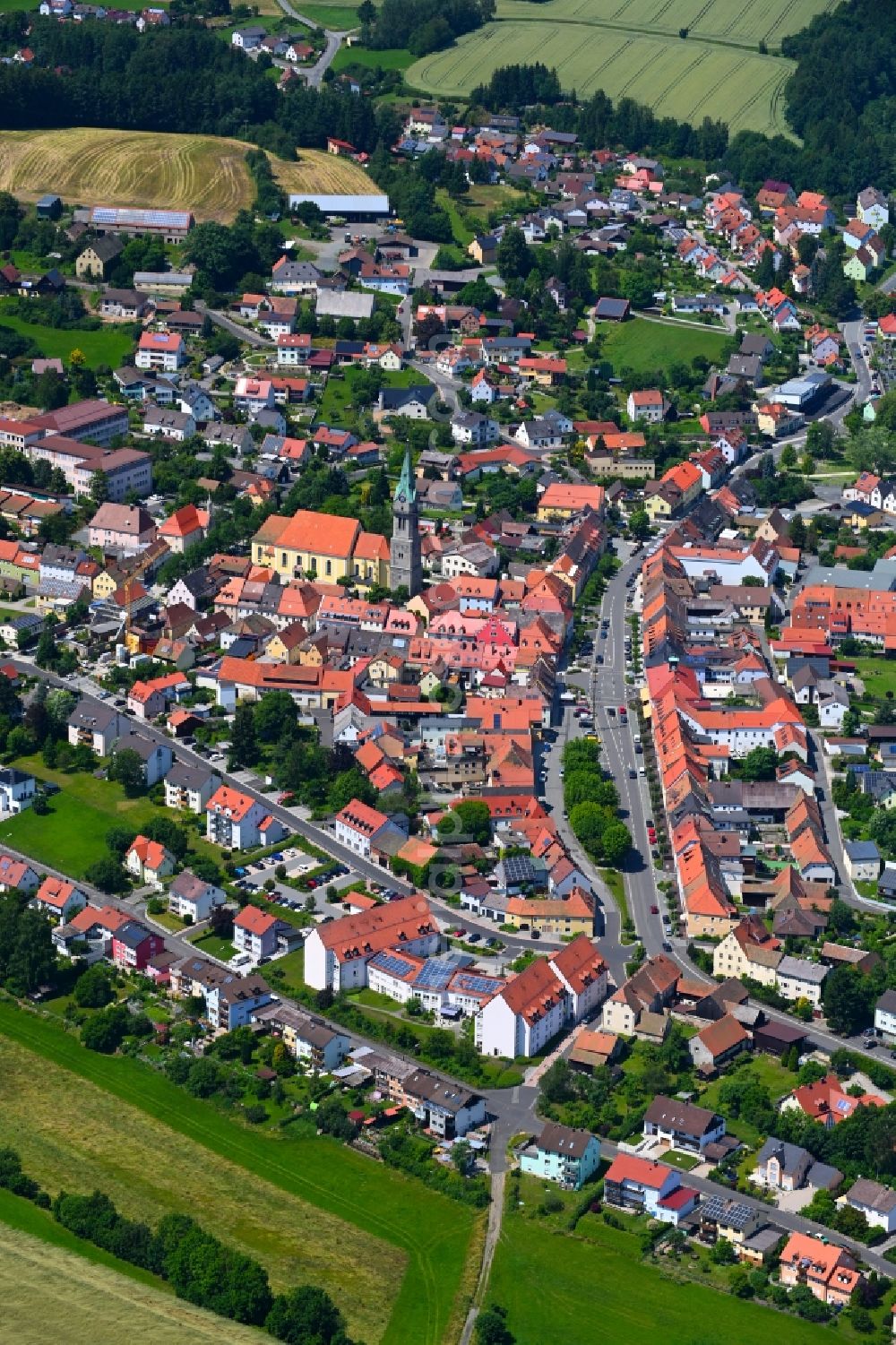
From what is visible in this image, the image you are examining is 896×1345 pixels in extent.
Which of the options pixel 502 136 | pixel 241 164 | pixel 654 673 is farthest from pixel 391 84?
pixel 654 673

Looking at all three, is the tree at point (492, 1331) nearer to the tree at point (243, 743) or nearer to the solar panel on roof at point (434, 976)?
the solar panel on roof at point (434, 976)

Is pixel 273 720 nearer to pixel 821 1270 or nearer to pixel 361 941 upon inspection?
pixel 361 941

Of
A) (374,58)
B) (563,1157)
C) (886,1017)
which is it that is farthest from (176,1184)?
(374,58)

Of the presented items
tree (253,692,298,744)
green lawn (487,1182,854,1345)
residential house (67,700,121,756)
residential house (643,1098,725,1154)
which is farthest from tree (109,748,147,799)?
green lawn (487,1182,854,1345)

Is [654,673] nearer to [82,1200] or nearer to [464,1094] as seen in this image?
[464,1094]

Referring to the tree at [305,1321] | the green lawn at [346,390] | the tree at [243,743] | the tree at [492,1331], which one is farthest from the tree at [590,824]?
the green lawn at [346,390]
